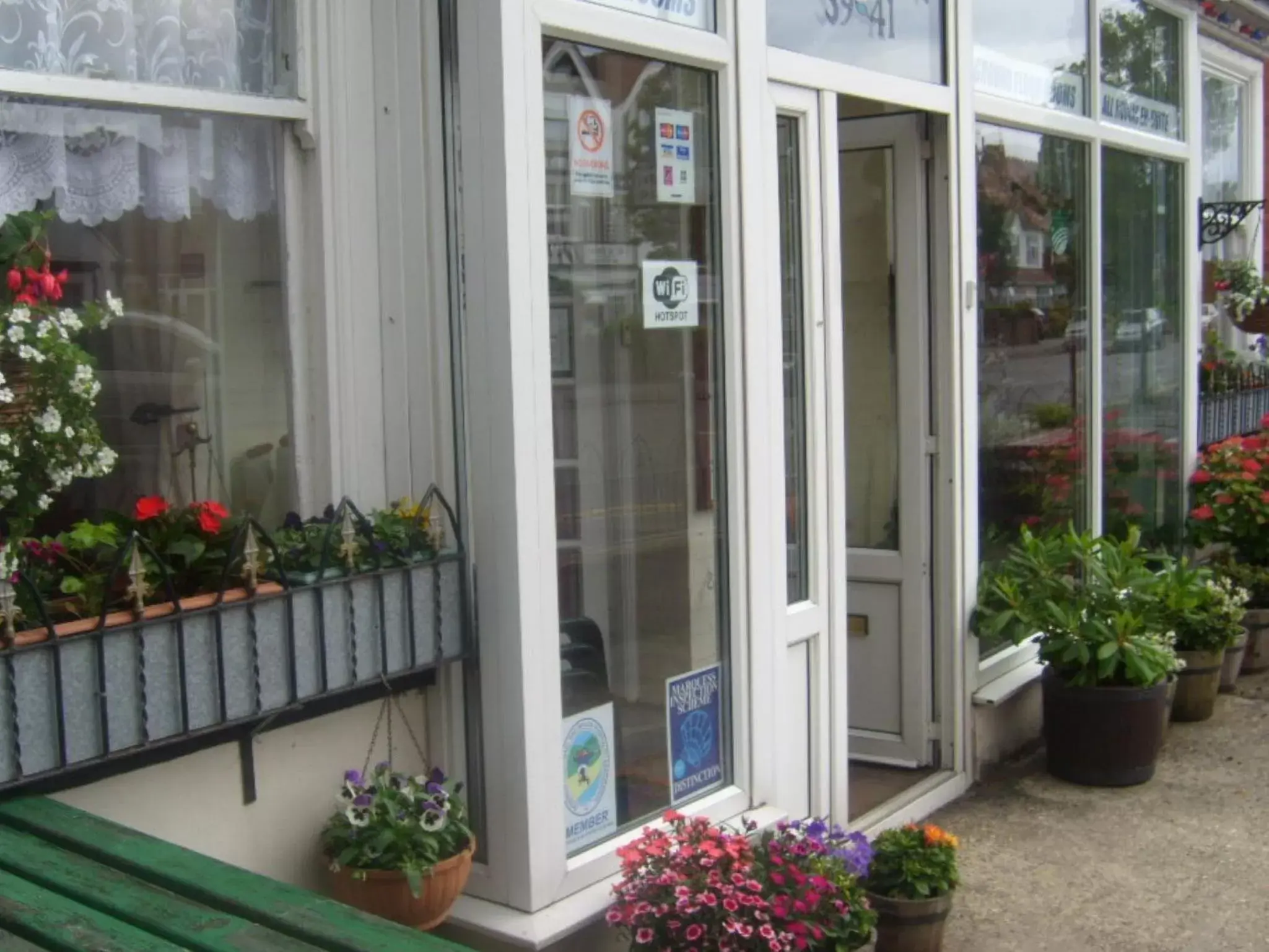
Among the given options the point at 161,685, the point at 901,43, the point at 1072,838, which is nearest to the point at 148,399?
Result: the point at 161,685

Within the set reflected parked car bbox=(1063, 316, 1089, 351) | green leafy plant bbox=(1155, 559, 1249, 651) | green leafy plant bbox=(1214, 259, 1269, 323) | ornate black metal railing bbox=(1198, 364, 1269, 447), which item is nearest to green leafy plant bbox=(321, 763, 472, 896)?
green leafy plant bbox=(1155, 559, 1249, 651)

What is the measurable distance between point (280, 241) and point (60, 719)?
4.22 ft

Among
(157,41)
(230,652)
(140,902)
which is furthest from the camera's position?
(157,41)

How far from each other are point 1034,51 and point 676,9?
286 cm

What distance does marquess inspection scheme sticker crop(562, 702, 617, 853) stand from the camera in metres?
3.91

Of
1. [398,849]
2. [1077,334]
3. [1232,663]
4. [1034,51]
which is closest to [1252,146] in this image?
[1077,334]

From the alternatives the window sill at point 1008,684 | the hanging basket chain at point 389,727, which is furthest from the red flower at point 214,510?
the window sill at point 1008,684

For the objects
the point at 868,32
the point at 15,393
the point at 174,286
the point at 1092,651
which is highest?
the point at 868,32

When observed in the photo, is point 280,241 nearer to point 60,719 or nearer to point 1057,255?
point 60,719

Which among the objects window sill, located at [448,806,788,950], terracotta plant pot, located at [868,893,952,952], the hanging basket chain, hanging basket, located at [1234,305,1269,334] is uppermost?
hanging basket, located at [1234,305,1269,334]

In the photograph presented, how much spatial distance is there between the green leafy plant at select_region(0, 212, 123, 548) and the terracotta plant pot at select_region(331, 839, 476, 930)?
3.55 ft

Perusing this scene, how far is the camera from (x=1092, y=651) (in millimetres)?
5711

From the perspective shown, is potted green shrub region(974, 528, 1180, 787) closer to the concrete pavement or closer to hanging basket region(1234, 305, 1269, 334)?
the concrete pavement

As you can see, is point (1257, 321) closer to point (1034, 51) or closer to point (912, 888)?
point (1034, 51)
